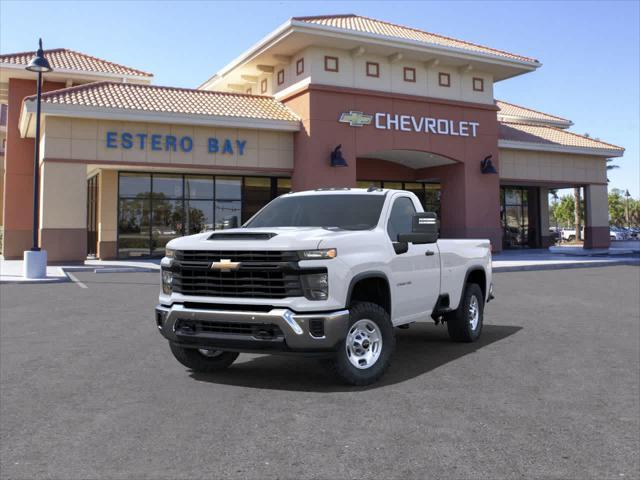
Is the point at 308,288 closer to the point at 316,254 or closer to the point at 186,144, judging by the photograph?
the point at 316,254

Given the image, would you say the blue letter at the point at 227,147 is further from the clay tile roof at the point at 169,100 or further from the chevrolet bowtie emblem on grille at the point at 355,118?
the chevrolet bowtie emblem on grille at the point at 355,118

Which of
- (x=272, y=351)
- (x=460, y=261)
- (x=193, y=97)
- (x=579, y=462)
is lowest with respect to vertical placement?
(x=579, y=462)

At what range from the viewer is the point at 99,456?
163 inches

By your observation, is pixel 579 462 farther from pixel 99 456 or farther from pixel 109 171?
pixel 109 171

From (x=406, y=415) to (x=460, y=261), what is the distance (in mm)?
3563

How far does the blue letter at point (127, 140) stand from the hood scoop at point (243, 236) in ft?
62.8

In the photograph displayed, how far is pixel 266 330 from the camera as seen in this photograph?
559 centimetres

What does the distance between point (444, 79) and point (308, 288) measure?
25.4 meters

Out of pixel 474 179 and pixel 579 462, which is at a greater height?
pixel 474 179

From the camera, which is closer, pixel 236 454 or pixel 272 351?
pixel 236 454

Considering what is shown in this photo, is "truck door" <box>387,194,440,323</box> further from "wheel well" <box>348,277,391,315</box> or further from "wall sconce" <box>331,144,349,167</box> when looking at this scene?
"wall sconce" <box>331,144,349,167</box>

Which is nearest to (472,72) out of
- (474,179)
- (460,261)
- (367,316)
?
(474,179)

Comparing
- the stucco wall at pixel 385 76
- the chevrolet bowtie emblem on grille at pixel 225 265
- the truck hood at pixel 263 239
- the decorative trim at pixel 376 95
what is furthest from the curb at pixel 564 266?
the chevrolet bowtie emblem on grille at pixel 225 265

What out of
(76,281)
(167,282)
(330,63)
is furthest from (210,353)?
(330,63)
